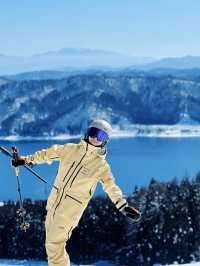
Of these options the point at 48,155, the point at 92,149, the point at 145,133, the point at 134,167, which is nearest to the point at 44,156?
the point at 48,155

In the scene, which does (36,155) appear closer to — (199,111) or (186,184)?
(186,184)

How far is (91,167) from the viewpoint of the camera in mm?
3766

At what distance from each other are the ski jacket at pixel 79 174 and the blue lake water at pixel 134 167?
160ft

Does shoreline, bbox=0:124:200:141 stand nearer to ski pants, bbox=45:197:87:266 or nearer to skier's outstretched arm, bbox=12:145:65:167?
skier's outstretched arm, bbox=12:145:65:167

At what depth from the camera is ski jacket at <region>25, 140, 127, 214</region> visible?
3.72m

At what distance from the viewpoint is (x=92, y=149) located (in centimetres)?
373

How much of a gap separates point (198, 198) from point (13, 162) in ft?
108

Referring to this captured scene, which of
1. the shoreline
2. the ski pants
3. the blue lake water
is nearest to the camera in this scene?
the ski pants

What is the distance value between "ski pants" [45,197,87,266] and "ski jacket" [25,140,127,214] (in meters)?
0.04

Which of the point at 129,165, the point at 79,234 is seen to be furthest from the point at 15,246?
the point at 129,165

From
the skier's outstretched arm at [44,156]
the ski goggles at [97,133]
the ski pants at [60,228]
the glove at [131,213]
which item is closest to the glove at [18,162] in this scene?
the skier's outstretched arm at [44,156]

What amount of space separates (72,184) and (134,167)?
264 ft

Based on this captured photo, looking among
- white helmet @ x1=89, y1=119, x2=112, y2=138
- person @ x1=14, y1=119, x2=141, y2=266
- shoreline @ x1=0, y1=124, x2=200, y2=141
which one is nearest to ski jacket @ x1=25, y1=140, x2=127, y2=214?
person @ x1=14, y1=119, x2=141, y2=266

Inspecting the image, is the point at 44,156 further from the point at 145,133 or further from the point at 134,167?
the point at 145,133
